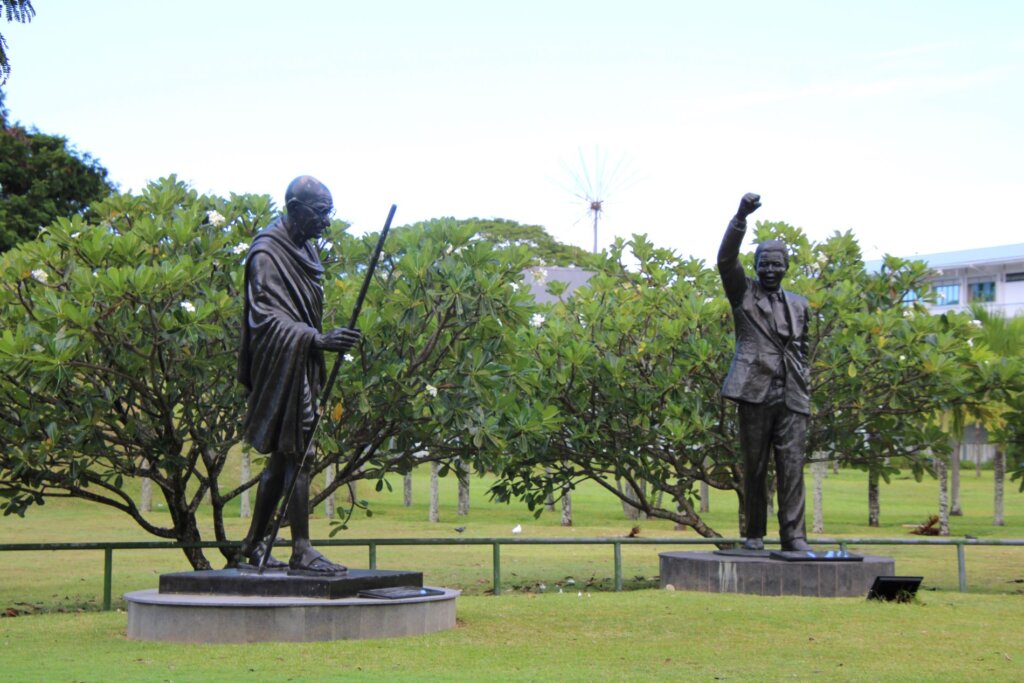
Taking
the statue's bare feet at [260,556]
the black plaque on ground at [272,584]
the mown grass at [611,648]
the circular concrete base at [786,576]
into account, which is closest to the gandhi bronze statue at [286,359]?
the statue's bare feet at [260,556]

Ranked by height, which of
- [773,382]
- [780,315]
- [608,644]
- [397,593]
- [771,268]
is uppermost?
[771,268]

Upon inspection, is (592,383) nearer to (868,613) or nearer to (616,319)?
(616,319)

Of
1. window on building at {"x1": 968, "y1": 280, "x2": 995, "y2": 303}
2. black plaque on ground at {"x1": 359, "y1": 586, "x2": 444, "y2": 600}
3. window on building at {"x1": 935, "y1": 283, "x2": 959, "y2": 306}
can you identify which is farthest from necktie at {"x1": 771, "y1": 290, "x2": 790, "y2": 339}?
window on building at {"x1": 935, "y1": 283, "x2": 959, "y2": 306}

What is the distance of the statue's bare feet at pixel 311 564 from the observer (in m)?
8.77

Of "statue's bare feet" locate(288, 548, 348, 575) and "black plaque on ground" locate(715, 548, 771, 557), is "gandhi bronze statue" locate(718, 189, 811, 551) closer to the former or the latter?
"black plaque on ground" locate(715, 548, 771, 557)

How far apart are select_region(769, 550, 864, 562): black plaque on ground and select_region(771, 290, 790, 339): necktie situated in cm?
199

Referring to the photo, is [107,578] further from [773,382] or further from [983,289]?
[983,289]

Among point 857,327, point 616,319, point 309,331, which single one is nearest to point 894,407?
point 857,327

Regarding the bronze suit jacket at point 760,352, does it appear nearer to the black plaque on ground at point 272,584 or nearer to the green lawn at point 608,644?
the green lawn at point 608,644

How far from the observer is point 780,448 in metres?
12.1

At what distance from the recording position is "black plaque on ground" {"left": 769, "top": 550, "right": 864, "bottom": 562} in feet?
38.0

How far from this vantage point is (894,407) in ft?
49.8

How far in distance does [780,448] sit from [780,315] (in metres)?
1.24

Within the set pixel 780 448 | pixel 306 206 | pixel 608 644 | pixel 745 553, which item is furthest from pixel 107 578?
pixel 780 448
